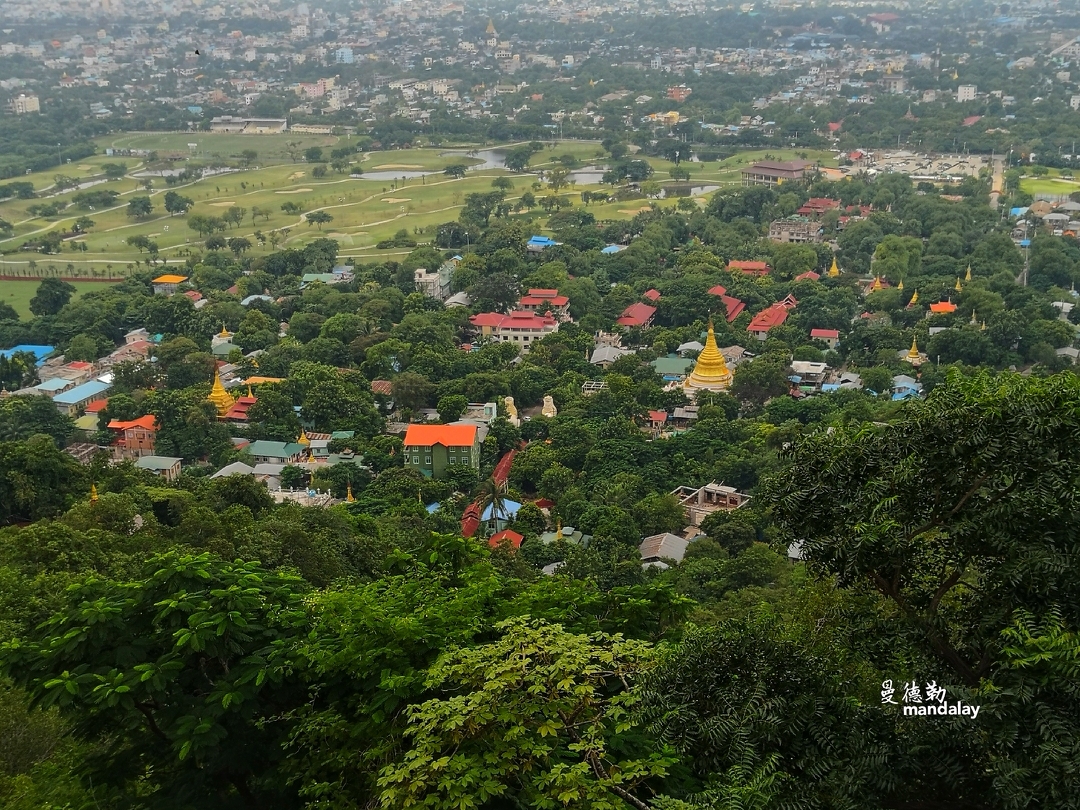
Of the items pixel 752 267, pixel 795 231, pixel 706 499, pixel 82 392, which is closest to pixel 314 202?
pixel 795 231

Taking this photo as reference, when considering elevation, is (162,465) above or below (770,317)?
above

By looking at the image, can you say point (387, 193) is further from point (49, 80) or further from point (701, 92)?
point (49, 80)

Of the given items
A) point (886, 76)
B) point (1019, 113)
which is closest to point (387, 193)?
point (1019, 113)

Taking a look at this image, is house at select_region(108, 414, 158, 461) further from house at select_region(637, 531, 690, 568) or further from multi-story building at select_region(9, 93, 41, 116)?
multi-story building at select_region(9, 93, 41, 116)

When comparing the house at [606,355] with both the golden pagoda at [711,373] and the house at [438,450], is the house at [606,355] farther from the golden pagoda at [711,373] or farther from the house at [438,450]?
the house at [438,450]

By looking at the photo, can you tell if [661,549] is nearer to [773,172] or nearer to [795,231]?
[795,231]

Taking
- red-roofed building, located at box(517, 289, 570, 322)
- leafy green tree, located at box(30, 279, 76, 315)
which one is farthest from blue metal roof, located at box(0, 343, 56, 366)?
red-roofed building, located at box(517, 289, 570, 322)
